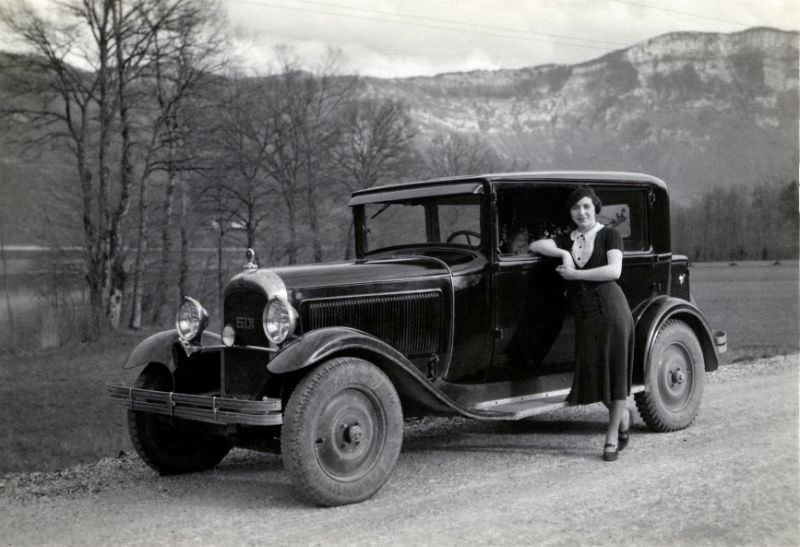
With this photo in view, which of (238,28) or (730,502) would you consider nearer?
(730,502)

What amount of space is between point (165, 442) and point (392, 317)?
174 cm

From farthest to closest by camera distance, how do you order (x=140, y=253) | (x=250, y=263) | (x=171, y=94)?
1. (x=140, y=253)
2. (x=171, y=94)
3. (x=250, y=263)

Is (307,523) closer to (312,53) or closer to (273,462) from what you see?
(273,462)

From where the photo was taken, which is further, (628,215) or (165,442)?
(628,215)

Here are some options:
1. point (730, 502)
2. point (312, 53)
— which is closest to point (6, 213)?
point (730, 502)

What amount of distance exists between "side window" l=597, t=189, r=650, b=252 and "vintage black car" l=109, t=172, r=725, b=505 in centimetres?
2

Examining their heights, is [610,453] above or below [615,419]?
below

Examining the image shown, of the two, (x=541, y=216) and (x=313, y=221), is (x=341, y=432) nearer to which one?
(x=541, y=216)

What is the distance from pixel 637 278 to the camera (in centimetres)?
619

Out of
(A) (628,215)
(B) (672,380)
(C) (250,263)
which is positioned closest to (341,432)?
(C) (250,263)

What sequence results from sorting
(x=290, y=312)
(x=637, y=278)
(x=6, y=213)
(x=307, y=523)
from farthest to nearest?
(x=6, y=213)
(x=637, y=278)
(x=290, y=312)
(x=307, y=523)

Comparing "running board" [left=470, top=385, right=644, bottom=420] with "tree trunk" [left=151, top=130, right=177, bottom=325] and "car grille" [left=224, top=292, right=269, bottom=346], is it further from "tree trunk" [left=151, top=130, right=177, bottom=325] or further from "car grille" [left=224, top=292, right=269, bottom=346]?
"tree trunk" [left=151, top=130, right=177, bottom=325]

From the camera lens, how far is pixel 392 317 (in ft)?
16.1

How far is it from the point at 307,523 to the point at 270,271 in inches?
59.8
